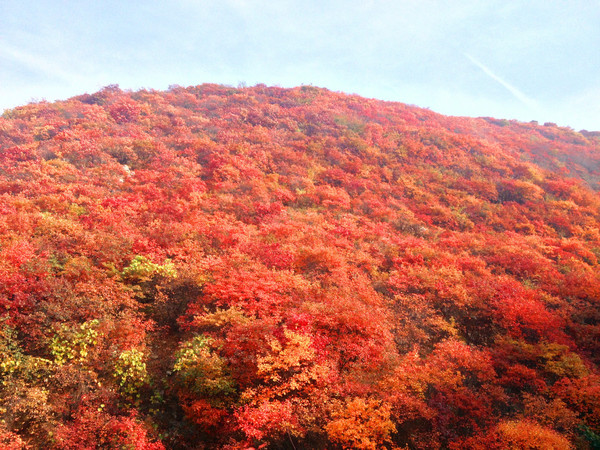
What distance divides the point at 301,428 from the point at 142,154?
895 inches

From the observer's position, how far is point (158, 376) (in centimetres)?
998

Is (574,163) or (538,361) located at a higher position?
(574,163)

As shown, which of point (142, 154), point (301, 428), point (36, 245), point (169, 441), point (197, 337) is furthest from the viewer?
point (142, 154)

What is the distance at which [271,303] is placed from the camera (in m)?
11.7

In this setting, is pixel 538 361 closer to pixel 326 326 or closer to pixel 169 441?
A: pixel 326 326

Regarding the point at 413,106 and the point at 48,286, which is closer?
the point at 48,286

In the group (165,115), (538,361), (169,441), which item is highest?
(165,115)

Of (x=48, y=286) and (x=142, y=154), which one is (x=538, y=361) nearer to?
(x=48, y=286)

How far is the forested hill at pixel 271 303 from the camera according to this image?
27.8 feet

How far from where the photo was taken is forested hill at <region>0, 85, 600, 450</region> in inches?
334

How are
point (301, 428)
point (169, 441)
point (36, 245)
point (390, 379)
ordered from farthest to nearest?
point (36, 245) < point (390, 379) < point (169, 441) < point (301, 428)

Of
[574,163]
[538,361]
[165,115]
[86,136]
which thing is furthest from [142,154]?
[574,163]

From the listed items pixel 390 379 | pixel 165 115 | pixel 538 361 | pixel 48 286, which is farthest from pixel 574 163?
pixel 48 286

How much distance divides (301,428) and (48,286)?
9243 millimetres
